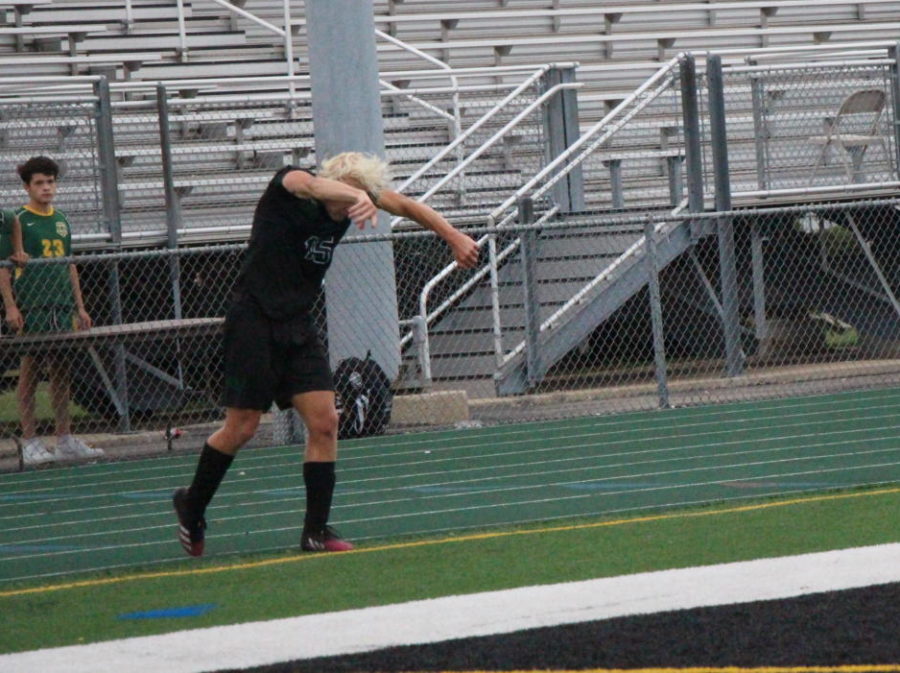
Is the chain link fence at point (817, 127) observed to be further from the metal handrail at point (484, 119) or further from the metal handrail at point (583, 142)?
the metal handrail at point (484, 119)

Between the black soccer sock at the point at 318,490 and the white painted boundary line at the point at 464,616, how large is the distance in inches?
50.4

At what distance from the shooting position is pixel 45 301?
12.1 meters

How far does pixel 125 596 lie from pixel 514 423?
655 cm

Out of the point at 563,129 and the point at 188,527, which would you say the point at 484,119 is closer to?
the point at 563,129

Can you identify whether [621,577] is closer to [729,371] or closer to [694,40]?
[729,371]

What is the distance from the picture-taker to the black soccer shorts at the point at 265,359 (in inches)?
281

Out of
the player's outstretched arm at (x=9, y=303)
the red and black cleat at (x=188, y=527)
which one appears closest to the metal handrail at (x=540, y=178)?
the player's outstretched arm at (x=9, y=303)

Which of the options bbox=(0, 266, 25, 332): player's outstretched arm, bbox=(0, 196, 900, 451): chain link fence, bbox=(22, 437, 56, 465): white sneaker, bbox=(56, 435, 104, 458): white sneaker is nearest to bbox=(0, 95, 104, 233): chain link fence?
bbox=(0, 196, 900, 451): chain link fence

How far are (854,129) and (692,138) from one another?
2127 millimetres

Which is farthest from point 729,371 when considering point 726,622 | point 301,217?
point 726,622

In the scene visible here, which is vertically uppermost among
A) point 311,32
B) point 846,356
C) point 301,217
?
point 311,32

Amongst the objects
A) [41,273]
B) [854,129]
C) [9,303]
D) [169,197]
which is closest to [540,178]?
[169,197]

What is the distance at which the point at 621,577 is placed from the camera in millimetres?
6441

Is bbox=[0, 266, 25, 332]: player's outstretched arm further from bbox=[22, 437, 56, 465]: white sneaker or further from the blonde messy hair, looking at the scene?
the blonde messy hair
